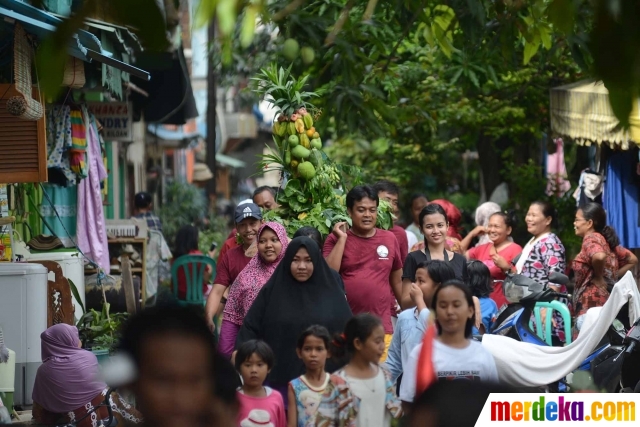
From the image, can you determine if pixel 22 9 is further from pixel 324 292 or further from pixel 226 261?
pixel 324 292

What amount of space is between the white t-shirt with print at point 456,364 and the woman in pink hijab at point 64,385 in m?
2.37

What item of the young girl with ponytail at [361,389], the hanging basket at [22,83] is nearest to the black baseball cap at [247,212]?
the hanging basket at [22,83]

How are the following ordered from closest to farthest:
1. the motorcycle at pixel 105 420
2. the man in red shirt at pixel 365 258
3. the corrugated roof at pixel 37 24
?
1. the motorcycle at pixel 105 420
2. the corrugated roof at pixel 37 24
3. the man in red shirt at pixel 365 258

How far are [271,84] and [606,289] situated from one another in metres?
3.45

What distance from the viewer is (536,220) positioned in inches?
412

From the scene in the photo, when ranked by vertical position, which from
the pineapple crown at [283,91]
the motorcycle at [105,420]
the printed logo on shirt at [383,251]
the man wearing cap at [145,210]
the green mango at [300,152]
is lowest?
the motorcycle at [105,420]

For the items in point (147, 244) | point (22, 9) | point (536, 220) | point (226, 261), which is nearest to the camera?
point (22, 9)

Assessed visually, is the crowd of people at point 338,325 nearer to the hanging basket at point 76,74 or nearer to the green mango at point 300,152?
the green mango at point 300,152

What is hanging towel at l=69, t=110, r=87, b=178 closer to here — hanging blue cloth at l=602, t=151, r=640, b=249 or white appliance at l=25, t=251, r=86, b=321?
white appliance at l=25, t=251, r=86, b=321

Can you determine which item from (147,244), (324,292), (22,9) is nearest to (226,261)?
(324,292)

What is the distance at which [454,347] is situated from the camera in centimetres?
597

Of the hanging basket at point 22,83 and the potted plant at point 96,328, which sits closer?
the hanging basket at point 22,83

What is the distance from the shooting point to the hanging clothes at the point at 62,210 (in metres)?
11.9

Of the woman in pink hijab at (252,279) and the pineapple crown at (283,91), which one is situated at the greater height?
the pineapple crown at (283,91)
